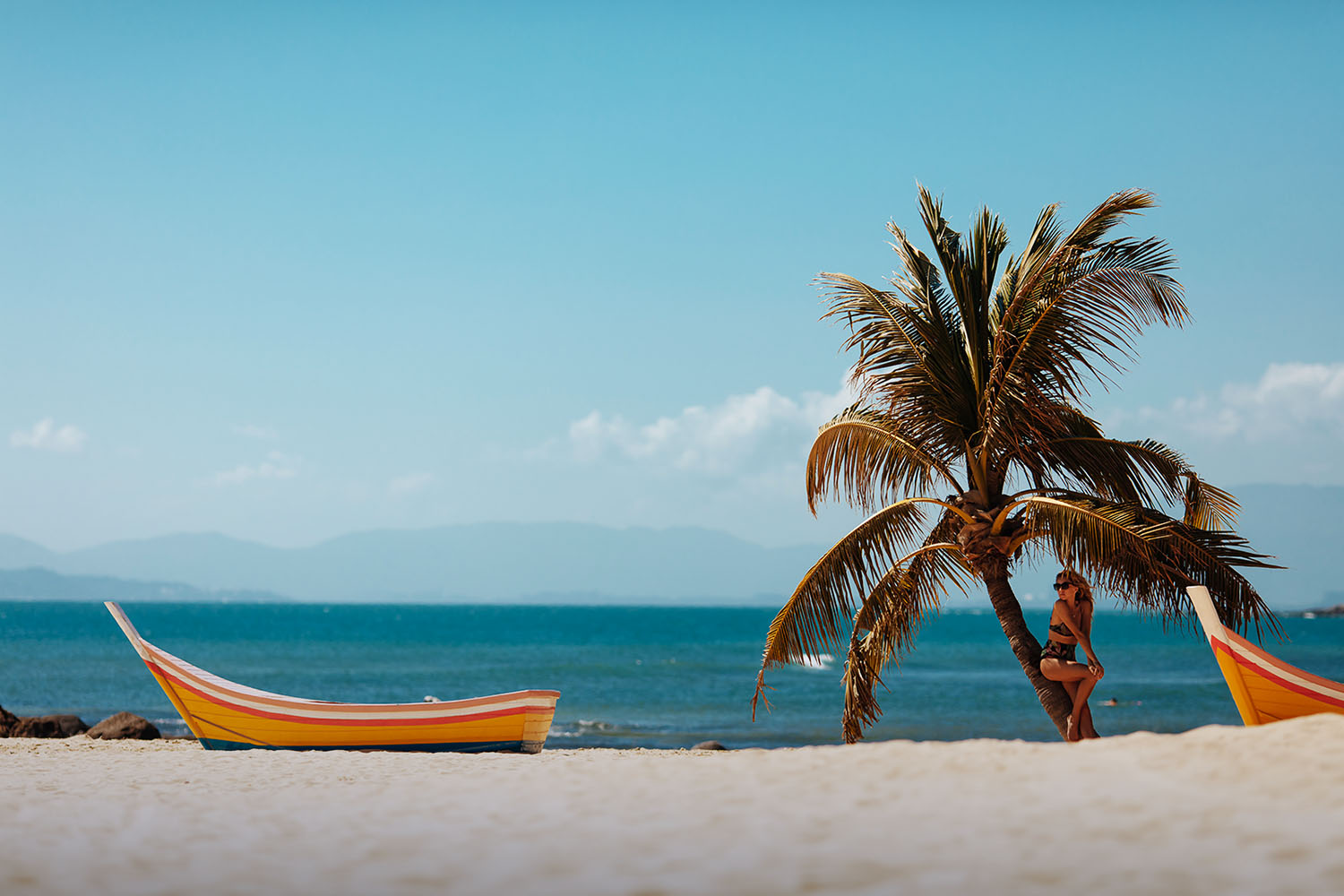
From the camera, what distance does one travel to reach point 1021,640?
9383mm

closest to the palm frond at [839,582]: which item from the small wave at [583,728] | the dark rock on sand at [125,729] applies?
the dark rock on sand at [125,729]

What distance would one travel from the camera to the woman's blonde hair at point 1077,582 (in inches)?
334

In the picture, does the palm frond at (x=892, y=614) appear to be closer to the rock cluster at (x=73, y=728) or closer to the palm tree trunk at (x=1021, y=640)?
the palm tree trunk at (x=1021, y=640)

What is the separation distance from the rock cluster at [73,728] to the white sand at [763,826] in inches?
380

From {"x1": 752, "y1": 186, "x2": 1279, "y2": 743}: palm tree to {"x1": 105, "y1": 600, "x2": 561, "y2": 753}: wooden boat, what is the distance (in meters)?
2.80

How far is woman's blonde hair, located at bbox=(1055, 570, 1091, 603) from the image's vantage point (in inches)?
334

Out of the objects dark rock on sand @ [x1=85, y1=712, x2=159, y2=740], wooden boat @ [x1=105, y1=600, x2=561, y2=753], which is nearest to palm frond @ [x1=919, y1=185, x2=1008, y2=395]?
→ wooden boat @ [x1=105, y1=600, x2=561, y2=753]

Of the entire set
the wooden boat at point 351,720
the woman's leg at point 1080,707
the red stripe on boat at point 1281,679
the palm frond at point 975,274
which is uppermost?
the palm frond at point 975,274

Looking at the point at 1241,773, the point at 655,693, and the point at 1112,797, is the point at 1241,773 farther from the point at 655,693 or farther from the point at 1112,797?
the point at 655,693

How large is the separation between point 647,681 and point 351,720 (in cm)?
2610

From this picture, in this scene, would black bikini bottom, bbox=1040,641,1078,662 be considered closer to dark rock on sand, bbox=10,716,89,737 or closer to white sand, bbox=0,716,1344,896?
white sand, bbox=0,716,1344,896

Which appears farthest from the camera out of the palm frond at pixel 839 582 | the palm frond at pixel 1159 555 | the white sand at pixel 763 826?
the palm frond at pixel 839 582

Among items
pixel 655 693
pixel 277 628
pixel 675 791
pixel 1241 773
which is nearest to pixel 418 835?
pixel 675 791

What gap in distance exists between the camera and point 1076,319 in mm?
8883
